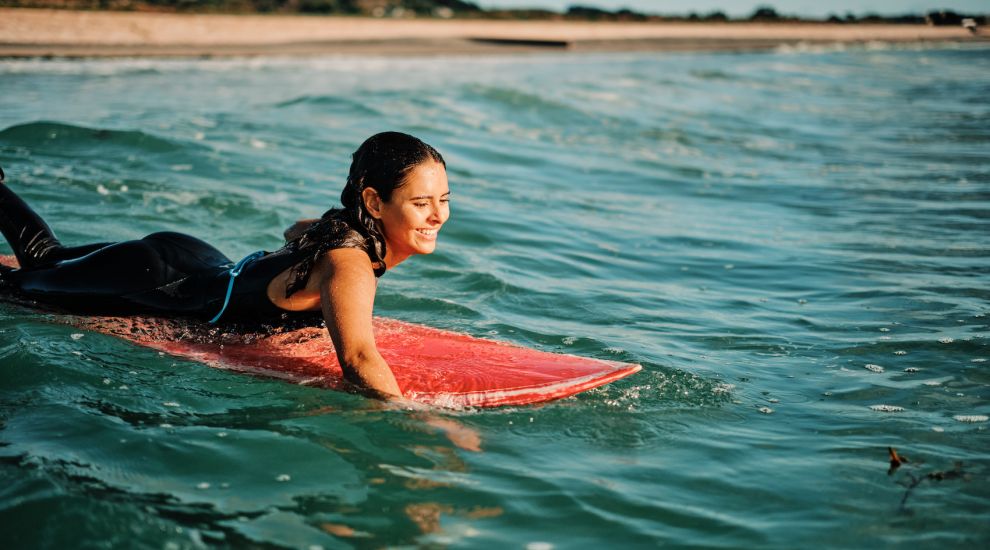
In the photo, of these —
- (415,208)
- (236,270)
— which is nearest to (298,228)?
(236,270)

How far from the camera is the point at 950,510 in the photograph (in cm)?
342

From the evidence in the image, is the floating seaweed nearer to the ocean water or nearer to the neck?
the ocean water

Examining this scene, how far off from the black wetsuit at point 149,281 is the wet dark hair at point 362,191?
0.47 meters

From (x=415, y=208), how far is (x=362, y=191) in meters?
0.23

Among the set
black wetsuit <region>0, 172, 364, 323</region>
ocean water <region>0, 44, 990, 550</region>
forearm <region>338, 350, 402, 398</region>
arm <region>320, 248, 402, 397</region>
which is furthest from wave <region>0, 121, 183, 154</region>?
forearm <region>338, 350, 402, 398</region>

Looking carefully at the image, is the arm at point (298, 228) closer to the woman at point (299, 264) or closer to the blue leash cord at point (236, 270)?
the woman at point (299, 264)

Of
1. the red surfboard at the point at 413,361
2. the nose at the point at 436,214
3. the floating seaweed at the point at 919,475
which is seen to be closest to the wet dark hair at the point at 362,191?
the nose at the point at 436,214

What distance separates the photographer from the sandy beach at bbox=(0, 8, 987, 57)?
22.4 meters

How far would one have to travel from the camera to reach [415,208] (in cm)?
389

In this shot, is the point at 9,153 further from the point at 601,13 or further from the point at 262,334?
the point at 601,13

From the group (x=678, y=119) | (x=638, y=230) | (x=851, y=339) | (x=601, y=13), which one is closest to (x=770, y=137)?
(x=678, y=119)

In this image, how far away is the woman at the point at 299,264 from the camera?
3725mm

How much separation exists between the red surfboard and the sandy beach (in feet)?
59.2

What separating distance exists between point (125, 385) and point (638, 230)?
528 centimetres
